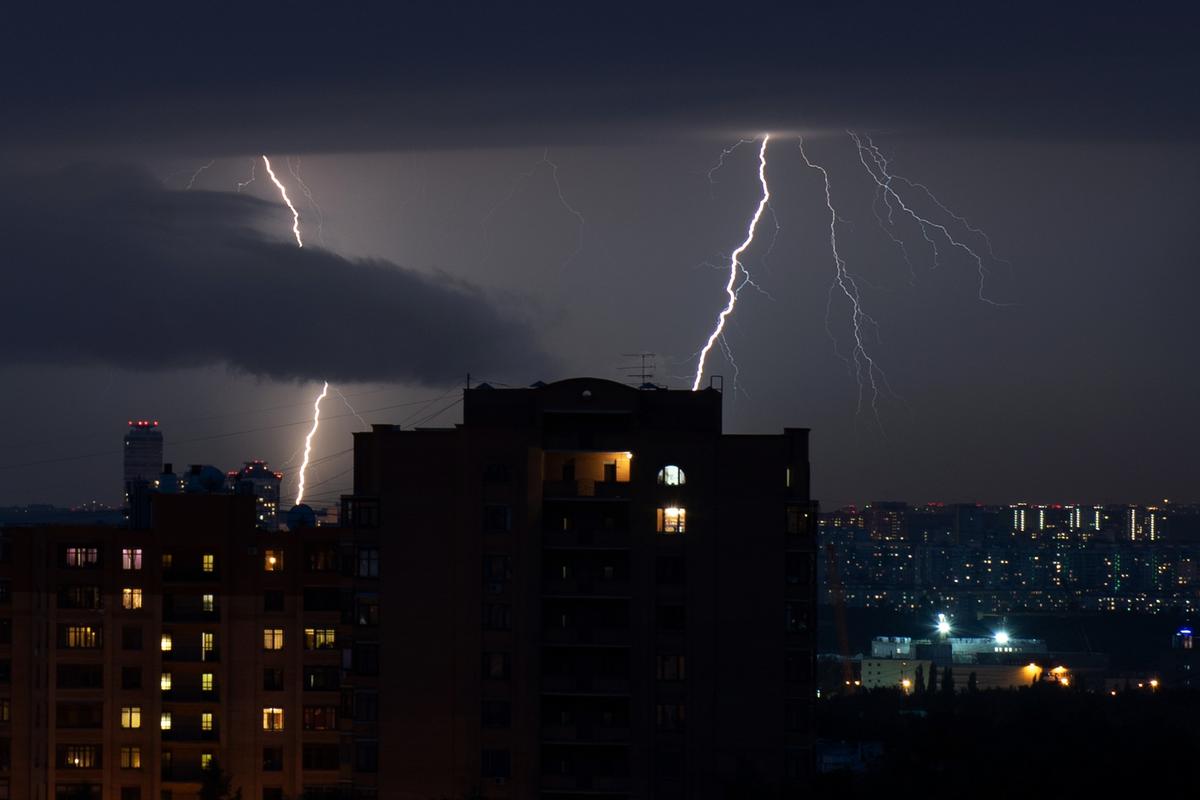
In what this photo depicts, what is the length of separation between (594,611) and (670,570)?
1.62 m

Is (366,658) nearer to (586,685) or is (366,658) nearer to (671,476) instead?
(586,685)

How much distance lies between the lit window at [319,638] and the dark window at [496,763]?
40.5ft

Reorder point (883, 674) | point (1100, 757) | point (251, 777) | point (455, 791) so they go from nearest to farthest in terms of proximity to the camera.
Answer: point (455, 791) → point (1100, 757) → point (251, 777) → point (883, 674)

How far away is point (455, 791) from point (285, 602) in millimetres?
13191

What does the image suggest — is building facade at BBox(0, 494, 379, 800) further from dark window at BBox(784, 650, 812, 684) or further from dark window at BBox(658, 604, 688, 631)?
dark window at BBox(784, 650, 812, 684)

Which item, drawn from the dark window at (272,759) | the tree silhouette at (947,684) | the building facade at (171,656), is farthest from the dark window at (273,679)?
the tree silhouette at (947,684)

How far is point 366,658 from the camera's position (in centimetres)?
3988

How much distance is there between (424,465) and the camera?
40.0m

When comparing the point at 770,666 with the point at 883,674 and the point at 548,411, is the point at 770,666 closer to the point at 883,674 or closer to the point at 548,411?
the point at 548,411

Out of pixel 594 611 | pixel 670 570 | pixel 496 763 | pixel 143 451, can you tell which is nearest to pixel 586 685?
pixel 594 611

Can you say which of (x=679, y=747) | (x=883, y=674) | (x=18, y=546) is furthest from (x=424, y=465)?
(x=883, y=674)

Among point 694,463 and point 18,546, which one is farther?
point 18,546

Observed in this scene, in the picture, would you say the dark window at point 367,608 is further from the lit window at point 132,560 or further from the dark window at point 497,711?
the lit window at point 132,560

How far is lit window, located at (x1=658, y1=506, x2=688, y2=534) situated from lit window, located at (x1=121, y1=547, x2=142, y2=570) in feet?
54.5
